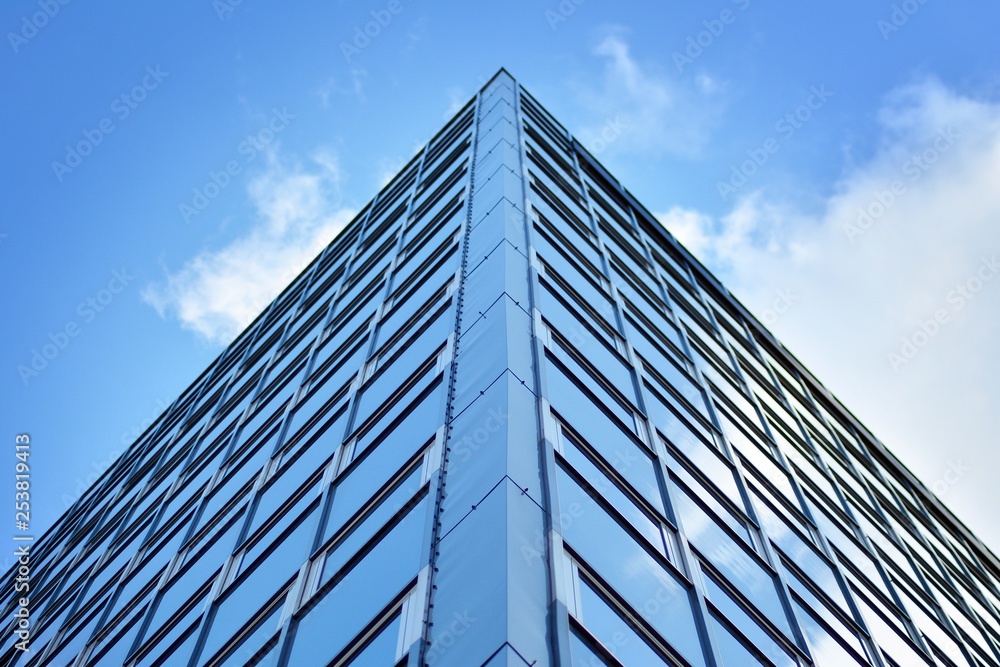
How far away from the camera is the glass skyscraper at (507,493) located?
7320 mm

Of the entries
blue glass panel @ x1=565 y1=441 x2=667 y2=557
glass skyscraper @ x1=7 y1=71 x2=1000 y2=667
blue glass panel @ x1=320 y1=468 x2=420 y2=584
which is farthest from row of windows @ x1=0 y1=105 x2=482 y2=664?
blue glass panel @ x1=565 y1=441 x2=667 y2=557

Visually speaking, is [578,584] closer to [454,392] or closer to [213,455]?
[454,392]

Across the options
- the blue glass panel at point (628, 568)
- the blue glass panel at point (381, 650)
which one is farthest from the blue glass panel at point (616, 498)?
the blue glass panel at point (381, 650)

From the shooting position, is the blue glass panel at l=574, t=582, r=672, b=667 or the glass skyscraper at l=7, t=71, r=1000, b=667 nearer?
the blue glass panel at l=574, t=582, r=672, b=667

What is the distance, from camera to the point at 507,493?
700 centimetres

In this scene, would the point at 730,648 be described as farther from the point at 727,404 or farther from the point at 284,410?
the point at 284,410

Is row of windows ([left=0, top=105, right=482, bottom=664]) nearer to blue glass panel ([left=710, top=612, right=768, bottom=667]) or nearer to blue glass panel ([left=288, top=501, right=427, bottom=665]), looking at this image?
blue glass panel ([left=288, top=501, right=427, bottom=665])

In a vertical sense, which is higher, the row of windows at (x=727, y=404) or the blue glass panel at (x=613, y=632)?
the row of windows at (x=727, y=404)

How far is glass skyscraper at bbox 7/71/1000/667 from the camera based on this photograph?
7.32 meters

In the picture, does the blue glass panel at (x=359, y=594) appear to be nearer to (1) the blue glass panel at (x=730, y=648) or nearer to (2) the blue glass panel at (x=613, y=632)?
(2) the blue glass panel at (x=613, y=632)

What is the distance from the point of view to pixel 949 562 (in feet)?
73.2

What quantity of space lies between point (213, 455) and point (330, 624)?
11.7 meters

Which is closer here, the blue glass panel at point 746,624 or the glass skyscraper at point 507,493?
the glass skyscraper at point 507,493

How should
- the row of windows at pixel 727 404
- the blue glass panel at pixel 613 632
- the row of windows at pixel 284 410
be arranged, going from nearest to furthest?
1. the blue glass panel at pixel 613 632
2. the row of windows at pixel 727 404
3. the row of windows at pixel 284 410
